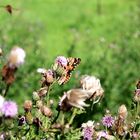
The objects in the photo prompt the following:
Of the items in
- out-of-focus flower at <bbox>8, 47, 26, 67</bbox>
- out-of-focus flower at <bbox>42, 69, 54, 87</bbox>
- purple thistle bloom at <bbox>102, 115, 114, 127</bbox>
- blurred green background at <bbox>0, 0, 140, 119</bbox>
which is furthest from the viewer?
blurred green background at <bbox>0, 0, 140, 119</bbox>

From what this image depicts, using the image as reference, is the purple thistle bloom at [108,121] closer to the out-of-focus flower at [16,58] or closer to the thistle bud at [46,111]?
the thistle bud at [46,111]

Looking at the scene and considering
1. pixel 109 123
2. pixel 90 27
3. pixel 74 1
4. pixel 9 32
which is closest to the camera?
pixel 109 123

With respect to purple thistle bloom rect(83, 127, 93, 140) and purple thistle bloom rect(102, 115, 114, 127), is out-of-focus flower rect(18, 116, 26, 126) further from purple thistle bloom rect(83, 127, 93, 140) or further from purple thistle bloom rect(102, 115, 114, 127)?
purple thistle bloom rect(102, 115, 114, 127)

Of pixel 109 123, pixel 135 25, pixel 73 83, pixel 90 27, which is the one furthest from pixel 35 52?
pixel 109 123

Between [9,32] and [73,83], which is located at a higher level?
[9,32]

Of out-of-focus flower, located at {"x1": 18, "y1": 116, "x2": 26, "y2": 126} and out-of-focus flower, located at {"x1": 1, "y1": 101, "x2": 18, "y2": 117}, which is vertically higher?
out-of-focus flower, located at {"x1": 1, "y1": 101, "x2": 18, "y2": 117}

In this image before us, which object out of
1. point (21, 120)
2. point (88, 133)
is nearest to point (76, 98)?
point (88, 133)

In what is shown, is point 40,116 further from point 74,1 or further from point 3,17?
point 74,1

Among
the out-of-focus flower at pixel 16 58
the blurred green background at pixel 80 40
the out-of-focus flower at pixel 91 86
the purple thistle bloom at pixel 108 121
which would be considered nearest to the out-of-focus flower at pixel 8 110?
the out-of-focus flower at pixel 16 58

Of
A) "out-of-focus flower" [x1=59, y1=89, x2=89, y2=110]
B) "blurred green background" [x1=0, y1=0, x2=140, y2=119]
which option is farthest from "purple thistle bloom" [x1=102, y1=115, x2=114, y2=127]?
"blurred green background" [x1=0, y1=0, x2=140, y2=119]
